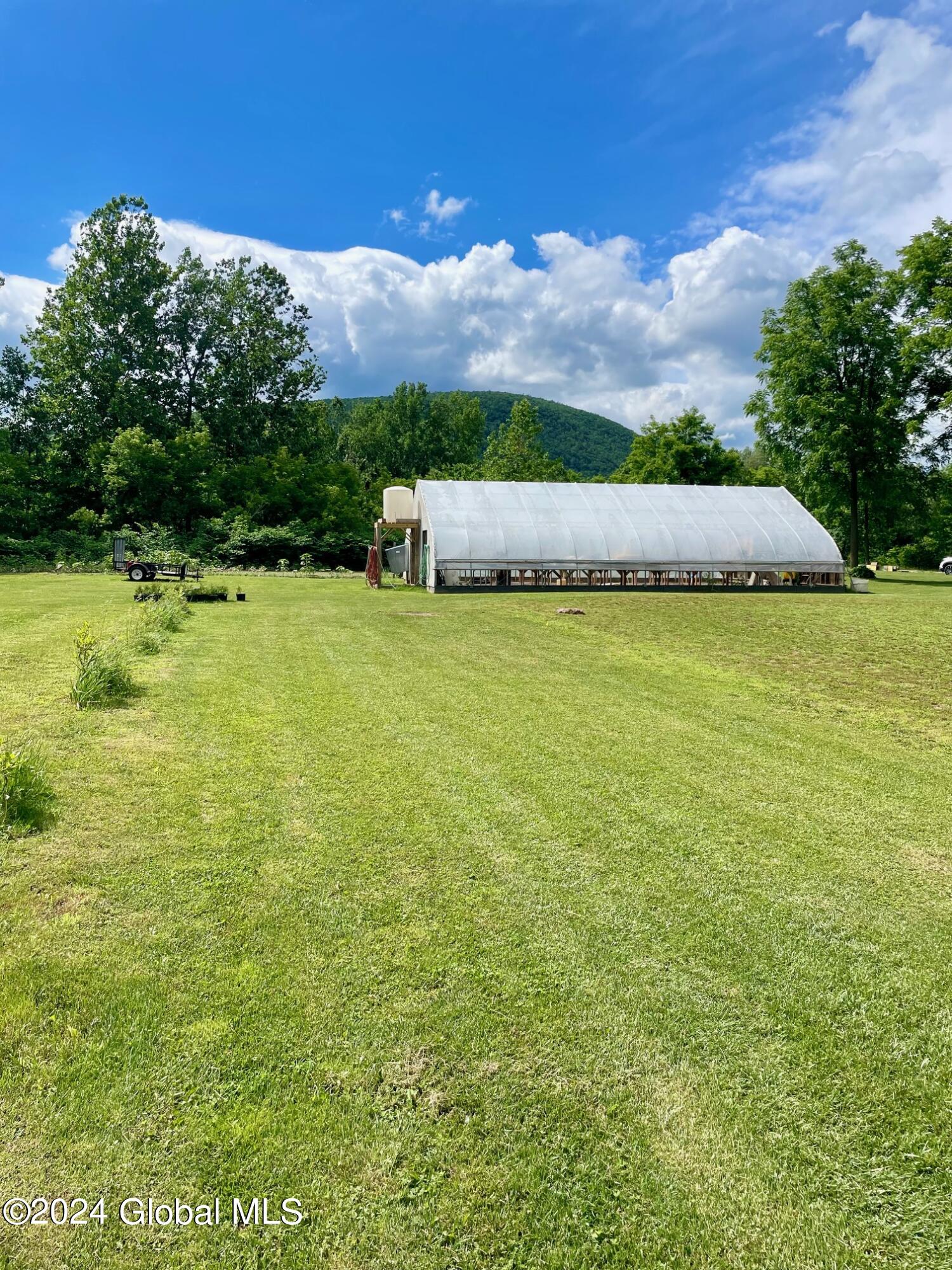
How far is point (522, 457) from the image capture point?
54.0 meters

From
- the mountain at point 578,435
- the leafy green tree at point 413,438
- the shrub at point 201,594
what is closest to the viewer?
the shrub at point 201,594

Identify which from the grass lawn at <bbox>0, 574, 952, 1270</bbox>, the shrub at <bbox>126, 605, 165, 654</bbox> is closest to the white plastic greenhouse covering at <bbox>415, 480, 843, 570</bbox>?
the shrub at <bbox>126, 605, 165, 654</bbox>

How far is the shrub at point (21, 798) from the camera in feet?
14.6

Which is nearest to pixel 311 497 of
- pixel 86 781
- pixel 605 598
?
pixel 605 598

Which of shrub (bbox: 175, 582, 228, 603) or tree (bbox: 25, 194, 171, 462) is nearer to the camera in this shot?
shrub (bbox: 175, 582, 228, 603)

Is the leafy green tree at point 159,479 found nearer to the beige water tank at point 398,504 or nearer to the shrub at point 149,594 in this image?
the beige water tank at point 398,504

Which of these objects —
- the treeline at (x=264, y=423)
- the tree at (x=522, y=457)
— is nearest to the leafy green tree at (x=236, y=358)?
the treeline at (x=264, y=423)

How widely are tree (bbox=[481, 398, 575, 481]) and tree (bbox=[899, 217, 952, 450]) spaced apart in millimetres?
25154

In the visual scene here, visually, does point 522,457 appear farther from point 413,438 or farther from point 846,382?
point 846,382

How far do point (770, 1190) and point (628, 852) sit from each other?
89.7 inches

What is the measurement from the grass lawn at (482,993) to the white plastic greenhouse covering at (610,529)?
62.9 ft

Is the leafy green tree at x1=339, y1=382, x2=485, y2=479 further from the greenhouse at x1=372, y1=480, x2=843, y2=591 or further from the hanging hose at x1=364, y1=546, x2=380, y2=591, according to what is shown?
the hanging hose at x1=364, y1=546, x2=380, y2=591

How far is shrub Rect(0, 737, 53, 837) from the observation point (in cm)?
446

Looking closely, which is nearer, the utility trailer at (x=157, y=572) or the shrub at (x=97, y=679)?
the shrub at (x=97, y=679)
